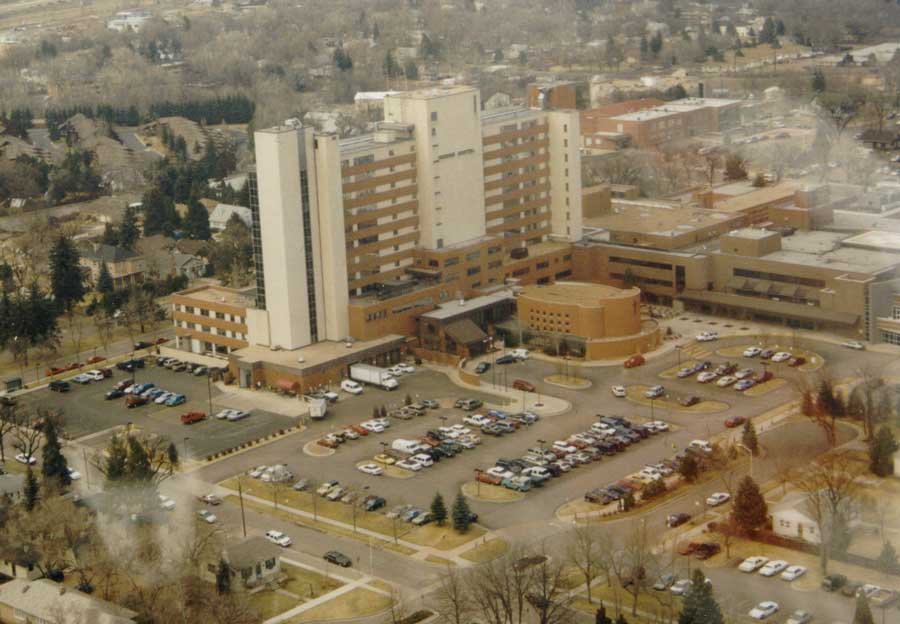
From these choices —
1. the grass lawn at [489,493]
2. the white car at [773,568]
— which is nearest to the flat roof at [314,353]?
the grass lawn at [489,493]

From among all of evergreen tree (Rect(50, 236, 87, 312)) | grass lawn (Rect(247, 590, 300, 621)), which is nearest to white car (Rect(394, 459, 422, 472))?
grass lawn (Rect(247, 590, 300, 621))

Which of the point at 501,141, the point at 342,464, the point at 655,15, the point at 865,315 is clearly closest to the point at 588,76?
the point at 655,15

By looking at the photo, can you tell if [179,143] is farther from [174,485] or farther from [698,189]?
[174,485]

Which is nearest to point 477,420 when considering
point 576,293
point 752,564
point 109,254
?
point 576,293

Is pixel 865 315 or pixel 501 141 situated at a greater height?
pixel 501 141

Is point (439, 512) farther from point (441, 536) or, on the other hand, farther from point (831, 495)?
point (831, 495)

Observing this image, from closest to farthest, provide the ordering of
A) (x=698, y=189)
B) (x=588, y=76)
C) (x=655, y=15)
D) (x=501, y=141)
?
(x=501, y=141), (x=698, y=189), (x=588, y=76), (x=655, y=15)
